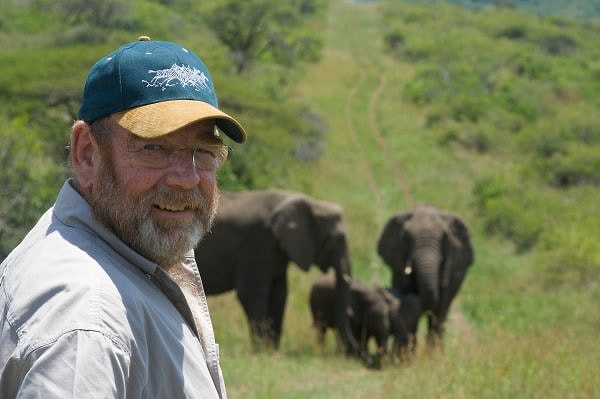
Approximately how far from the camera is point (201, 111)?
100 inches

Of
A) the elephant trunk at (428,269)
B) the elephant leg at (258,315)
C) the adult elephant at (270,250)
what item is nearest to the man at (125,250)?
the elephant leg at (258,315)

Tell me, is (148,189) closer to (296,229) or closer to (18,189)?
(18,189)

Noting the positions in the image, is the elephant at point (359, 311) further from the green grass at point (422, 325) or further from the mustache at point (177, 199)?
the mustache at point (177, 199)

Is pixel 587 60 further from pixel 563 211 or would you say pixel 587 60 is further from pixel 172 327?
pixel 172 327

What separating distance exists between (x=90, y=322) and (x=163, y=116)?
578mm

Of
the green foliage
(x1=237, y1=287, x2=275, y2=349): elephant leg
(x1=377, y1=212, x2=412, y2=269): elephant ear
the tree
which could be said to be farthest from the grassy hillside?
(x1=377, y1=212, x2=412, y2=269): elephant ear

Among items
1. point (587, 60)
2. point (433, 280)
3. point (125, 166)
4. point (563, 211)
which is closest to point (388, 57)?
point (587, 60)

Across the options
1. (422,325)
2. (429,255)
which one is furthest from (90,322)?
(422,325)

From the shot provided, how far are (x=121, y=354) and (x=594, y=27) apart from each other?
99964 mm

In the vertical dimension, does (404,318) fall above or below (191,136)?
below

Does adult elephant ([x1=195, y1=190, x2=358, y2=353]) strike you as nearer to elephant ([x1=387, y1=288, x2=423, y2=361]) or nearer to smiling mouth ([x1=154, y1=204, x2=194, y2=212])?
elephant ([x1=387, y1=288, x2=423, y2=361])

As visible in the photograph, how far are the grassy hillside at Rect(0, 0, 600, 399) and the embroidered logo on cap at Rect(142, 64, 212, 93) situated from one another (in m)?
5.04

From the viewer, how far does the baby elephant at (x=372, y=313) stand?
40.8ft

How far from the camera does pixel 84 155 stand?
266 centimetres
